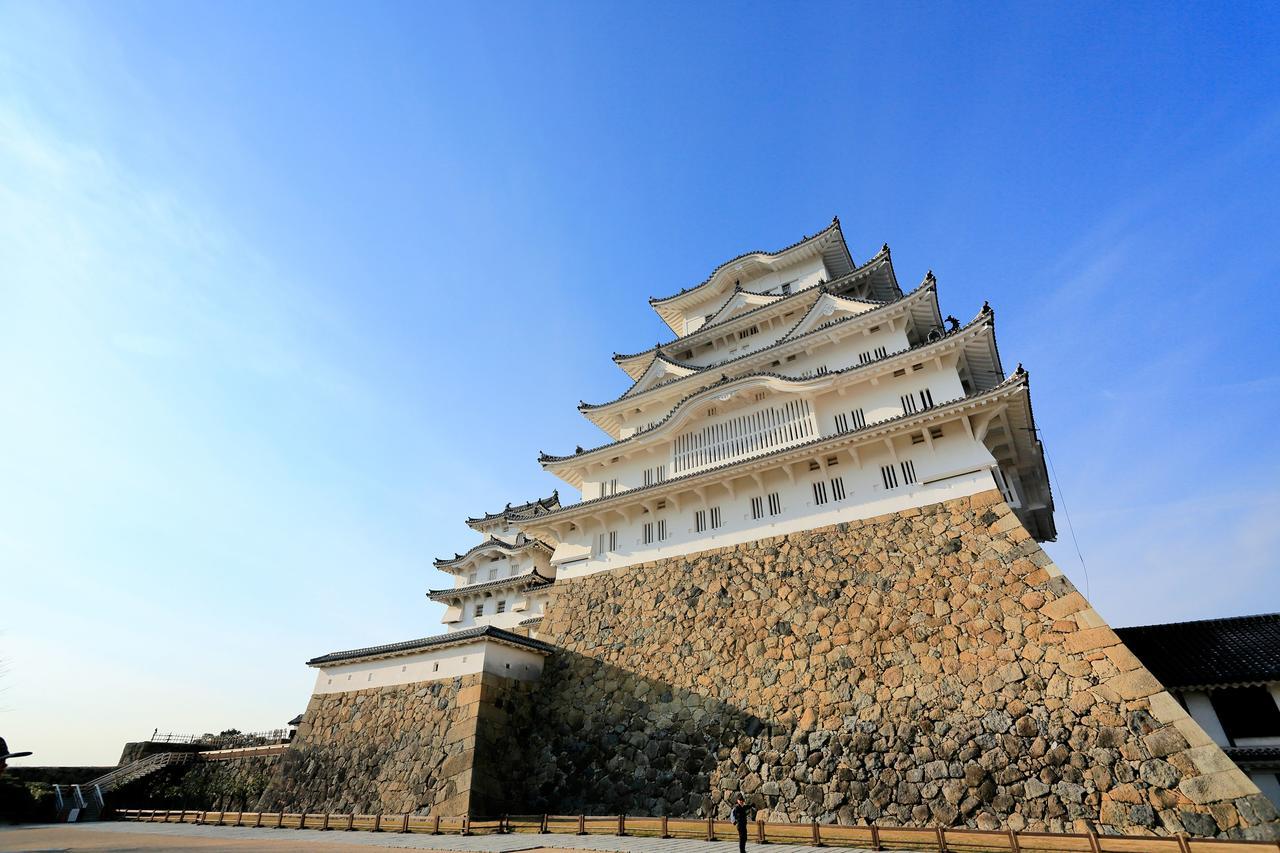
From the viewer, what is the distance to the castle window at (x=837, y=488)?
14789 mm

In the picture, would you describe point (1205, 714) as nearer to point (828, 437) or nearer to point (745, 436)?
point (828, 437)

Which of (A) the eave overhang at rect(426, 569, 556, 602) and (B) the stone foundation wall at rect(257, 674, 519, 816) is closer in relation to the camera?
(B) the stone foundation wall at rect(257, 674, 519, 816)

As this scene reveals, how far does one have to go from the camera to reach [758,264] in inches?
954

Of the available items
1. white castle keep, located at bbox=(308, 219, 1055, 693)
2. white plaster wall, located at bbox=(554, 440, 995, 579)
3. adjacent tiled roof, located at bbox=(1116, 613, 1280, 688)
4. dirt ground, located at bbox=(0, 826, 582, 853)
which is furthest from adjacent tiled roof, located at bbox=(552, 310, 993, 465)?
dirt ground, located at bbox=(0, 826, 582, 853)

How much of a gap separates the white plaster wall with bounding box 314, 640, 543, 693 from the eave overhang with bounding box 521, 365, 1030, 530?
4228mm

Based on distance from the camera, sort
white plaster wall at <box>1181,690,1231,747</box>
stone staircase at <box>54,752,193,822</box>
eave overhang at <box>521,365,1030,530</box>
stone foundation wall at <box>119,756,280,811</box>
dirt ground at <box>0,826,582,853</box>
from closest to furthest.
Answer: dirt ground at <box>0,826,582,853</box> < white plaster wall at <box>1181,690,1231,747</box> < eave overhang at <box>521,365,1030,530</box> < stone foundation wall at <box>119,756,280,811</box> < stone staircase at <box>54,752,193,822</box>

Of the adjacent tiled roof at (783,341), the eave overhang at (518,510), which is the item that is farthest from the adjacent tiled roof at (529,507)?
the adjacent tiled roof at (783,341)

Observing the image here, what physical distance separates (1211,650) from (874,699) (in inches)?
344

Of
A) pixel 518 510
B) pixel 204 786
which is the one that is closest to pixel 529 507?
pixel 518 510

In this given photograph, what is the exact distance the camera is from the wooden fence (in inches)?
295

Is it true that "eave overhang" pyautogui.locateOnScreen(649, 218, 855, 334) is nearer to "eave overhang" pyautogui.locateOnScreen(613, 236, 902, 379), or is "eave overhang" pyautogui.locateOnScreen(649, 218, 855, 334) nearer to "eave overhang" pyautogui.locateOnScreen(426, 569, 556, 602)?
"eave overhang" pyautogui.locateOnScreen(613, 236, 902, 379)

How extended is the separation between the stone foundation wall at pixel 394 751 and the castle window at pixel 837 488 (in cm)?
986

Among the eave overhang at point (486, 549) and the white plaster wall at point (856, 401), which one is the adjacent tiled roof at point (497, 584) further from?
the white plaster wall at point (856, 401)

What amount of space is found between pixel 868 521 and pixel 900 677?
363cm
